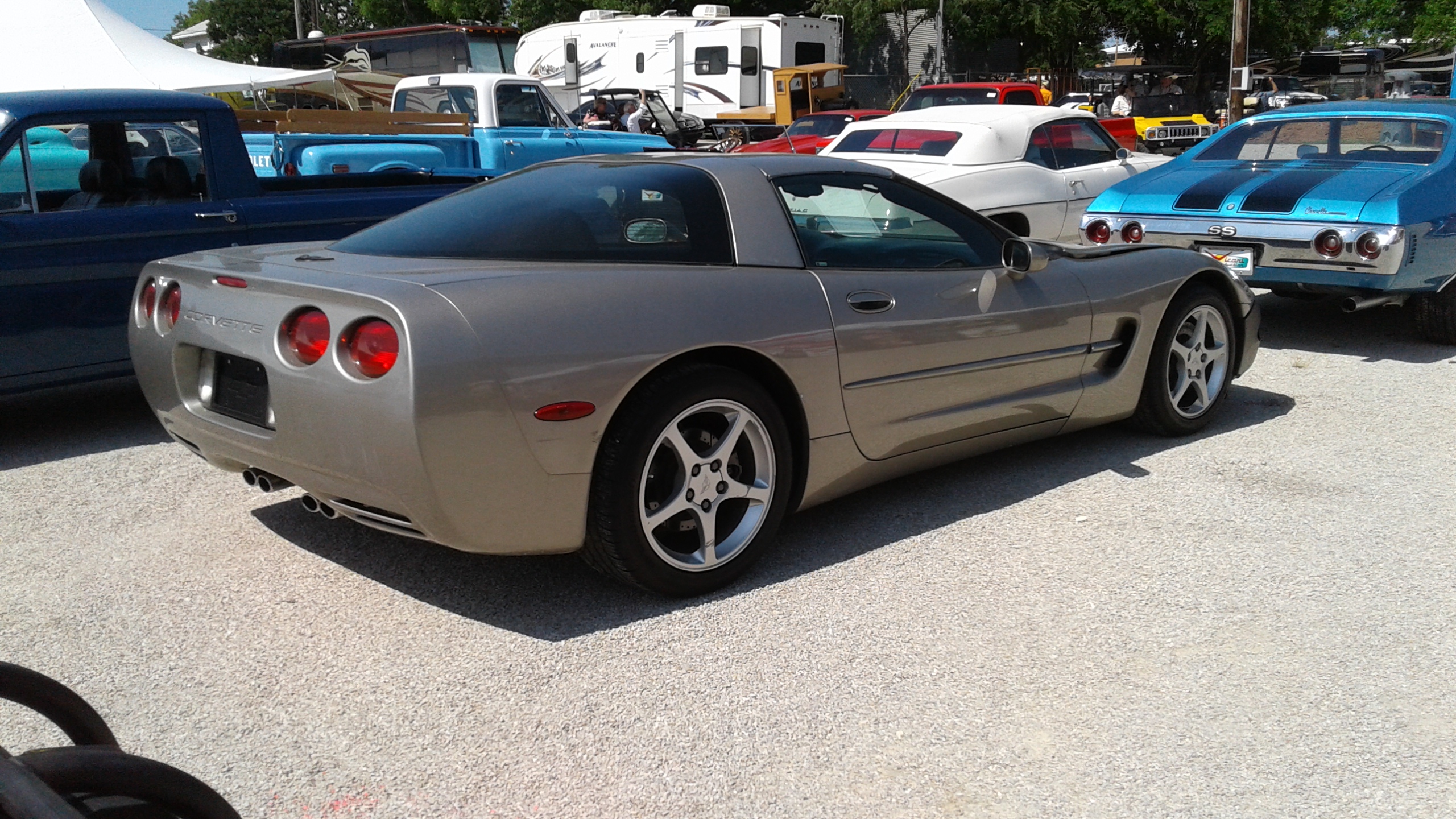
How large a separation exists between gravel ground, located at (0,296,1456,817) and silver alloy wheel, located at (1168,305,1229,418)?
452 millimetres

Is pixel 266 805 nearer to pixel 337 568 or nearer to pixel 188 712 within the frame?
pixel 188 712

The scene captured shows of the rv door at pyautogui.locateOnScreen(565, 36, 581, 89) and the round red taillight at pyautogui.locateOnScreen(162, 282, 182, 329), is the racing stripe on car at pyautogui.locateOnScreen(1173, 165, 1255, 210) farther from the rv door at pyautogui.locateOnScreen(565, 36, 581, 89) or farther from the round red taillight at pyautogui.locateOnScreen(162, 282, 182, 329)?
the rv door at pyautogui.locateOnScreen(565, 36, 581, 89)

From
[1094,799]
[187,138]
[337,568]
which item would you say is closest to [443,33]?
[187,138]

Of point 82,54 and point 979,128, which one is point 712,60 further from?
point 979,128

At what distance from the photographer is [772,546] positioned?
13.7ft

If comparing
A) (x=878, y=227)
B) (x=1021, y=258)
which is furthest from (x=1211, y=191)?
(x=878, y=227)

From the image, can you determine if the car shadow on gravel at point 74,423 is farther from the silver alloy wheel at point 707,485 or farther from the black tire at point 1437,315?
the black tire at point 1437,315

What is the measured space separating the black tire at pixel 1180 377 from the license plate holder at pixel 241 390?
11.2 ft

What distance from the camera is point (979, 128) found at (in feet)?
32.7

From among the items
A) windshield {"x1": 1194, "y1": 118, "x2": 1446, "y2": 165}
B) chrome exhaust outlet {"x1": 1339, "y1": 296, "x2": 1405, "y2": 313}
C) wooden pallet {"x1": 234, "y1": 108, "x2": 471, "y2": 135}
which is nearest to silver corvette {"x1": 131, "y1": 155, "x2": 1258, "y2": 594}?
chrome exhaust outlet {"x1": 1339, "y1": 296, "x2": 1405, "y2": 313}

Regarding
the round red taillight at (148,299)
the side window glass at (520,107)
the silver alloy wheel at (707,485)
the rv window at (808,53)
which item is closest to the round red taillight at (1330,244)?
the silver alloy wheel at (707,485)

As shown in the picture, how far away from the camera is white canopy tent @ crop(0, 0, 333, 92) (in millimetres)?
12828

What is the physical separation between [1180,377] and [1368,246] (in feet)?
6.85

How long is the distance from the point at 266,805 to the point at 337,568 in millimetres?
1386
